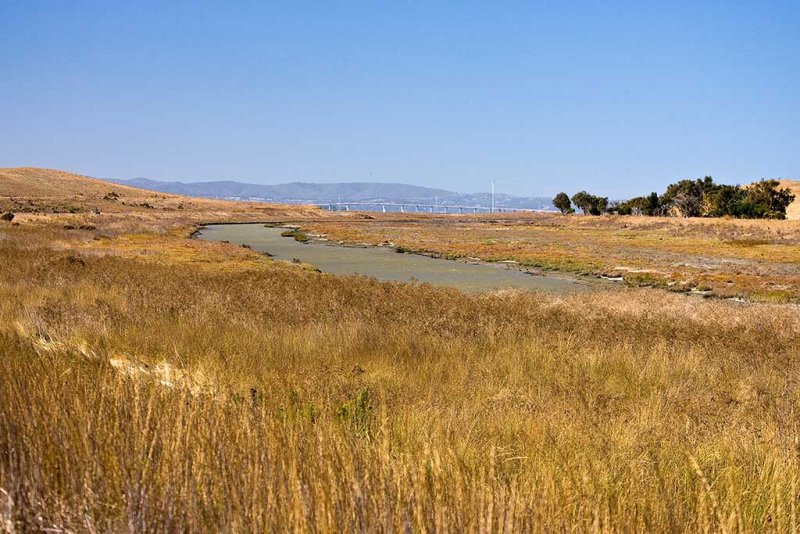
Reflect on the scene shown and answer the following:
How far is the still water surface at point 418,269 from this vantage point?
106 feet

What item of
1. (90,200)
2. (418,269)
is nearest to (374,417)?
(418,269)

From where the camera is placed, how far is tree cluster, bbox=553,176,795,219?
98.2m

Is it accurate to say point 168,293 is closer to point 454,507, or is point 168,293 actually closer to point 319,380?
point 319,380

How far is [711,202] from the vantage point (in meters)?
108

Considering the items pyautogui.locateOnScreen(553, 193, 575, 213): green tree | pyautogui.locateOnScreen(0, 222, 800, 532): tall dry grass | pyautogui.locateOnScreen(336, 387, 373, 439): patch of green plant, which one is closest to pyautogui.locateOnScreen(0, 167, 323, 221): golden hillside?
pyautogui.locateOnScreen(553, 193, 575, 213): green tree

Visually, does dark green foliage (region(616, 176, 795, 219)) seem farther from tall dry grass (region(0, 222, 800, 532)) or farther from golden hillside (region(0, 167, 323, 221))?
tall dry grass (region(0, 222, 800, 532))

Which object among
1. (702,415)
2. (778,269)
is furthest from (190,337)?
(778,269)

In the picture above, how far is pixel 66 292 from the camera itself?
1348cm

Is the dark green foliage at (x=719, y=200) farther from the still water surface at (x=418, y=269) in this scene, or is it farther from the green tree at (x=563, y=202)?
the still water surface at (x=418, y=269)

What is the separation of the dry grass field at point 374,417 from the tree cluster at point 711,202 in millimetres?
94328

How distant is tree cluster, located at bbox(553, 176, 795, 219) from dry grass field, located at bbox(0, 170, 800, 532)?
9433cm

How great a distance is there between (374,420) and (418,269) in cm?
3590

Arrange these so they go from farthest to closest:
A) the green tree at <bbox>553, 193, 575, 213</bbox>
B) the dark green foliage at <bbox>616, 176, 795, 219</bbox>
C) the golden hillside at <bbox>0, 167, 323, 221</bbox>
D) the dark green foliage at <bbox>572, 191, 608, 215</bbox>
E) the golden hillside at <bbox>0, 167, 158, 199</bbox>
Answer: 1. the green tree at <bbox>553, 193, 575, 213</bbox>
2. the dark green foliage at <bbox>572, 191, 608, 215</bbox>
3. the golden hillside at <bbox>0, 167, 158, 199</bbox>
4. the golden hillside at <bbox>0, 167, 323, 221</bbox>
5. the dark green foliage at <bbox>616, 176, 795, 219</bbox>

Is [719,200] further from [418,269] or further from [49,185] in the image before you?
[49,185]
